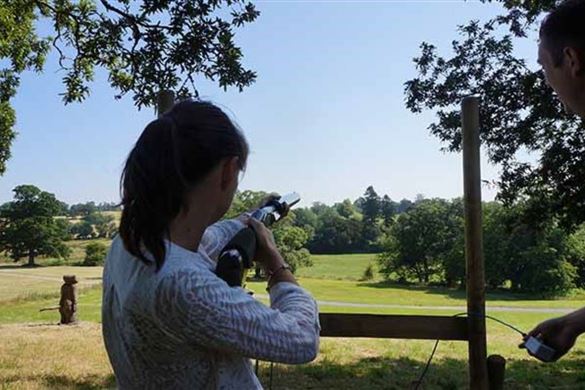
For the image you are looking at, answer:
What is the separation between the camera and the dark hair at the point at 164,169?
998 mm

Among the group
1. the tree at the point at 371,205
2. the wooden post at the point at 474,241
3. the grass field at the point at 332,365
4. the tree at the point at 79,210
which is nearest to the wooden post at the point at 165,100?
the grass field at the point at 332,365

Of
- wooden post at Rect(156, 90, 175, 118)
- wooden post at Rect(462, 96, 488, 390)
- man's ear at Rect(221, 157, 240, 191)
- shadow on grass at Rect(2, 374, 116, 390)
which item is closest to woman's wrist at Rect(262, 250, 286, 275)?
man's ear at Rect(221, 157, 240, 191)

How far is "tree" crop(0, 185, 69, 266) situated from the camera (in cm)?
4497

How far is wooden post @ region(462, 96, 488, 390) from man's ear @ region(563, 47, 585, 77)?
225 cm

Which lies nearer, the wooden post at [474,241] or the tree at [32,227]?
the wooden post at [474,241]

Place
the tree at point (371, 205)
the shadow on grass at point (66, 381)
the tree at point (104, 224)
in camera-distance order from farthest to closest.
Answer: the tree at point (371, 205) < the shadow on grass at point (66, 381) < the tree at point (104, 224)

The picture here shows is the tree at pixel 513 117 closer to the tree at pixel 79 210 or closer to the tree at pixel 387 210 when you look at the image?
the tree at pixel 79 210

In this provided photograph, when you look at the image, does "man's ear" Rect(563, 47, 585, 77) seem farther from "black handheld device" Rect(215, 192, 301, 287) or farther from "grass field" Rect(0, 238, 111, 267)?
"grass field" Rect(0, 238, 111, 267)

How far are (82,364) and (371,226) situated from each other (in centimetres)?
5261

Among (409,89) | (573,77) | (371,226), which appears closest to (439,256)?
(371,226)

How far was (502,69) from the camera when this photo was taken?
803 centimetres

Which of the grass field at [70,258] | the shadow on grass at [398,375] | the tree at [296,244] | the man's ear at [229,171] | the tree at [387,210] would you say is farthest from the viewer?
the tree at [387,210]

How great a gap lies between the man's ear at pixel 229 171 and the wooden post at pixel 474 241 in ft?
8.63

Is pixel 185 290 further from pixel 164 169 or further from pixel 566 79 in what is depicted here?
pixel 566 79
